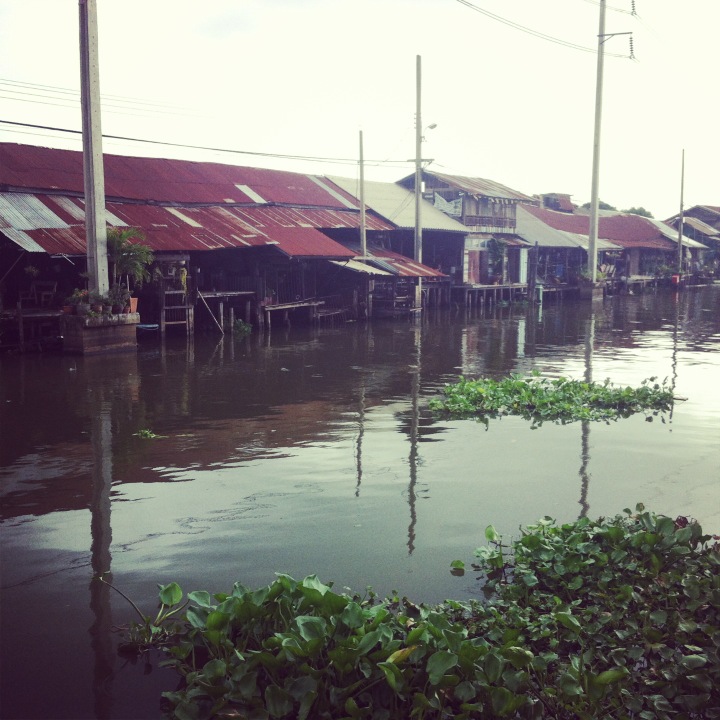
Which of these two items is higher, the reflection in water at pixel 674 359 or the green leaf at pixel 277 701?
the reflection in water at pixel 674 359

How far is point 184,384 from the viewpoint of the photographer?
1545 cm

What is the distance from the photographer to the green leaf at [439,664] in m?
4.10

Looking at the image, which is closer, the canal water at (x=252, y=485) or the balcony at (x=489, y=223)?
the canal water at (x=252, y=485)

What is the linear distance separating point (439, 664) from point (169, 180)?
27.1m

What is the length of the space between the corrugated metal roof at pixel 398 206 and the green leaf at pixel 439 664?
109 feet

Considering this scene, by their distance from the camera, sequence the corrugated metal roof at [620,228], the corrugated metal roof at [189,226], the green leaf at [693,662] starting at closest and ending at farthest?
the green leaf at [693,662]
the corrugated metal roof at [189,226]
the corrugated metal roof at [620,228]

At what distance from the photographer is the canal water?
5.36 metres

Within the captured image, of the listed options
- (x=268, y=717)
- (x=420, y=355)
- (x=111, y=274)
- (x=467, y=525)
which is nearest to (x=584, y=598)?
(x=467, y=525)

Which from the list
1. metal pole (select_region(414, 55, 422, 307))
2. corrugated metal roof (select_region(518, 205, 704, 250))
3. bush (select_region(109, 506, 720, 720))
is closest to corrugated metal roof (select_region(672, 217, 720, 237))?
corrugated metal roof (select_region(518, 205, 704, 250))

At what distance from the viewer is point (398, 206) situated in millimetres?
39531

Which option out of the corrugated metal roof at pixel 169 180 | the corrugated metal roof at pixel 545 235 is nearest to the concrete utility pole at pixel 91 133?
the corrugated metal roof at pixel 169 180

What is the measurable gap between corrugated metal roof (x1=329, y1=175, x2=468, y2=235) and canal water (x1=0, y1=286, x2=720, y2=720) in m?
20.8

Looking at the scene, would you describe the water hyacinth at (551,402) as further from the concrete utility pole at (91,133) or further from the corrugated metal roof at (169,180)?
the corrugated metal roof at (169,180)


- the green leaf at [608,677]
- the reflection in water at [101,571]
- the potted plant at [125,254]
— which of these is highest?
the potted plant at [125,254]
